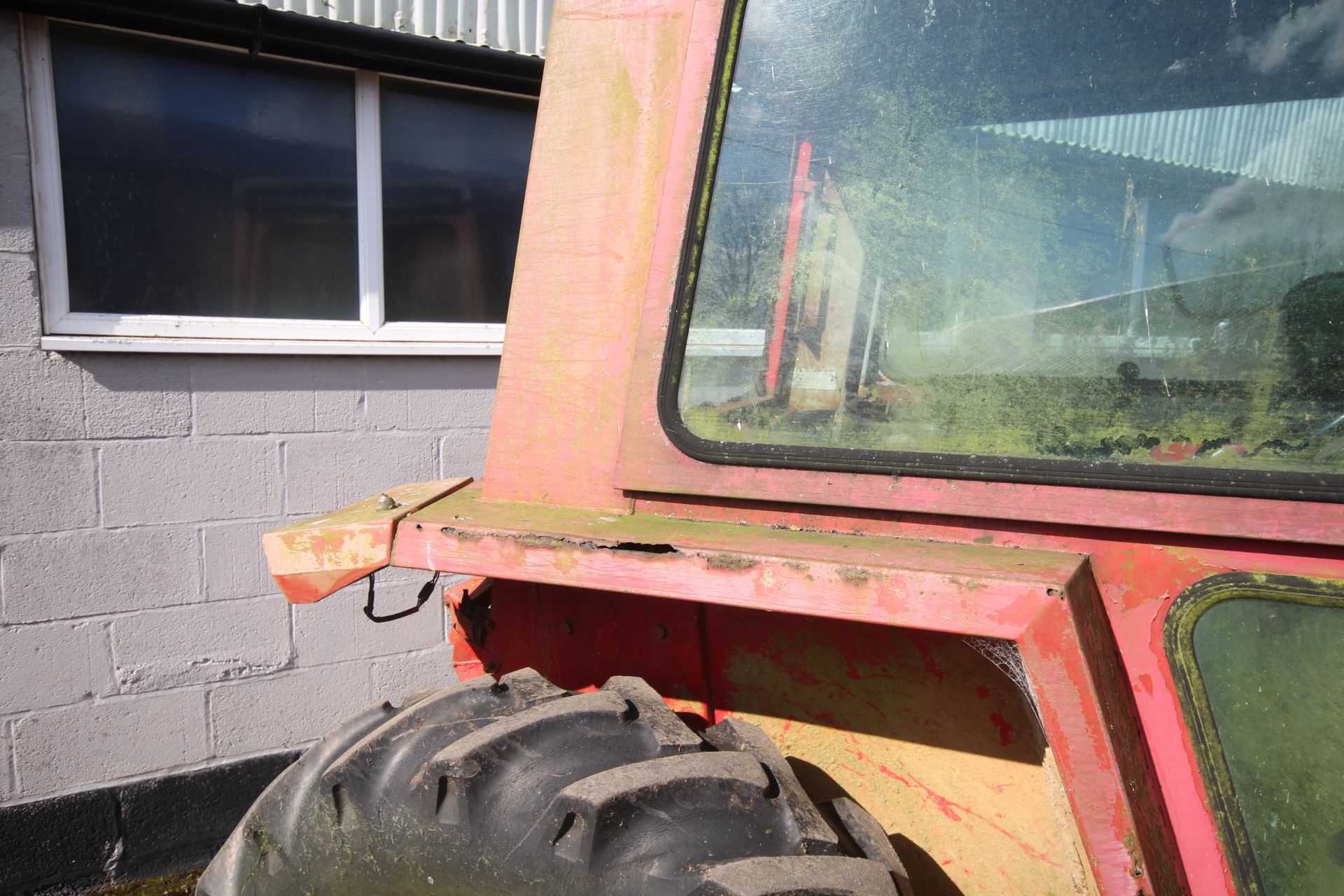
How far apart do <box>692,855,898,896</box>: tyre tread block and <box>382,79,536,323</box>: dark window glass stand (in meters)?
2.81

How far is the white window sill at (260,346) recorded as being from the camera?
9.19 feet

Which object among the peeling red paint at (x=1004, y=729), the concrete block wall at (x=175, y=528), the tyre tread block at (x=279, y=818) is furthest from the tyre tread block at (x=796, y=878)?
the concrete block wall at (x=175, y=528)

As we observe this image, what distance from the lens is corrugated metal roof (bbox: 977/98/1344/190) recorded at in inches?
37.7

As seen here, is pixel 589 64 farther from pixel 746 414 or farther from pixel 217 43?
pixel 217 43

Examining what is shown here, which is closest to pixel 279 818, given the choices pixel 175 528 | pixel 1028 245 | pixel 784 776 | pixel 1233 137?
pixel 784 776

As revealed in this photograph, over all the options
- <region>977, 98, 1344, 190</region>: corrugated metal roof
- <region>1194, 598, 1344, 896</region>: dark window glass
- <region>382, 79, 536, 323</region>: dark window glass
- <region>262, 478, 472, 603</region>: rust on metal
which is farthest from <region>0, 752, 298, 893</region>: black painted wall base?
<region>977, 98, 1344, 190</region>: corrugated metal roof

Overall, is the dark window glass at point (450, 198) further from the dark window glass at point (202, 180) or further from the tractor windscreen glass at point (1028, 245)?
the tractor windscreen glass at point (1028, 245)

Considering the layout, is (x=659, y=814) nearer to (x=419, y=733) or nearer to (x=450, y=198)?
(x=419, y=733)

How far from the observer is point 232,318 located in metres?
3.12

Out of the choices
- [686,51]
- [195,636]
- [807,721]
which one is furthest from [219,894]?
[195,636]

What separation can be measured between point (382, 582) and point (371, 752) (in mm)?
2275

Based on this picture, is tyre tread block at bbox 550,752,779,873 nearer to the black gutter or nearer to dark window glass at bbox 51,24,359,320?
the black gutter

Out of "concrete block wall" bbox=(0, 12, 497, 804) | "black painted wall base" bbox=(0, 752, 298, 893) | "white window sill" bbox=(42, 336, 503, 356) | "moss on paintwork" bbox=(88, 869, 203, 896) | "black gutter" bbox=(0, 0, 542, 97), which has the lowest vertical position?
"moss on paintwork" bbox=(88, 869, 203, 896)

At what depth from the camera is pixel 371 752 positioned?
46.9 inches
